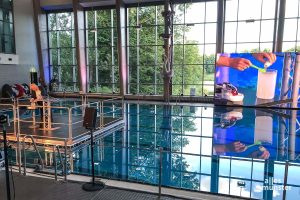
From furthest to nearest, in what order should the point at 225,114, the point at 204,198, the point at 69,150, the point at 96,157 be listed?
the point at 225,114
the point at 96,157
the point at 69,150
the point at 204,198

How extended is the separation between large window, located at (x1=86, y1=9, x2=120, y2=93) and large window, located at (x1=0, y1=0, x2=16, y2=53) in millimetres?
4203

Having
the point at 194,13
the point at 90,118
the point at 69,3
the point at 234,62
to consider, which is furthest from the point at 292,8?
the point at 90,118

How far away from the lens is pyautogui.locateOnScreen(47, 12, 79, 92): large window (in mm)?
16625

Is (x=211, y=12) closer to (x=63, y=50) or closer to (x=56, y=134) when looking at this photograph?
(x=63, y=50)

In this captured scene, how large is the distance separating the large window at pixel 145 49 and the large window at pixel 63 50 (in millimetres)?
3944

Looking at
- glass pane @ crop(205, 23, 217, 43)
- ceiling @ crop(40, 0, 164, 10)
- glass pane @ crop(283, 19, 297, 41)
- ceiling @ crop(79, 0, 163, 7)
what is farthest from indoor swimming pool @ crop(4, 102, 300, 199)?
ceiling @ crop(40, 0, 164, 10)

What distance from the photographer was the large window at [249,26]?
13.0 meters

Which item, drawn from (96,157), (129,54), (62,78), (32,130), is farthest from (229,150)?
(62,78)

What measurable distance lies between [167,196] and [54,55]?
52.2 feet

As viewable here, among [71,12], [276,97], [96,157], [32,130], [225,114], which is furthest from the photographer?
[71,12]

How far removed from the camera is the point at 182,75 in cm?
1456

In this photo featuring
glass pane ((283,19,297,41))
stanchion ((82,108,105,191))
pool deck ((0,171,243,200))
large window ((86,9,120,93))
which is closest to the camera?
pool deck ((0,171,243,200))

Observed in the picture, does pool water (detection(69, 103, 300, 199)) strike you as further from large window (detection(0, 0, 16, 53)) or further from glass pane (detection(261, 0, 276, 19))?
large window (detection(0, 0, 16, 53))

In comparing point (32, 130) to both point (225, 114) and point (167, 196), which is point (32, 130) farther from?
point (225, 114)
